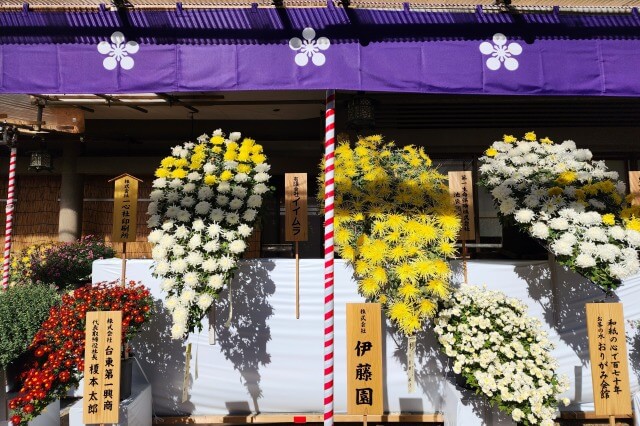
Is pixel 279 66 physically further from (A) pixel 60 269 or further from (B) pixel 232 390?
(A) pixel 60 269

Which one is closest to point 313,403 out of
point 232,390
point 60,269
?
point 232,390

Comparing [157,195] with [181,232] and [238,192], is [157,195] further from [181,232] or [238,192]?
[238,192]

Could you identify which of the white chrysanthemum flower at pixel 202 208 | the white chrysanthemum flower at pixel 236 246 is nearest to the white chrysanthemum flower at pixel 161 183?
the white chrysanthemum flower at pixel 202 208

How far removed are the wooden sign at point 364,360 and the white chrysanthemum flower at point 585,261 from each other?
1.67m

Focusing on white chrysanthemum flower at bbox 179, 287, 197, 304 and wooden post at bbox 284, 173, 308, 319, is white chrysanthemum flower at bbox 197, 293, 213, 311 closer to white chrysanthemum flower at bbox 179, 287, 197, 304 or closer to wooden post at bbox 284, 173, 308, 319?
white chrysanthemum flower at bbox 179, 287, 197, 304

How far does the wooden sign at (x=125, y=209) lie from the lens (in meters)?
3.60

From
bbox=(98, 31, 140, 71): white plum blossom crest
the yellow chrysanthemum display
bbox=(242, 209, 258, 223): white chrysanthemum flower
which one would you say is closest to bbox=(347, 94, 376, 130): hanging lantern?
the yellow chrysanthemum display

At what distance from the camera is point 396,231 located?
10.2 ft

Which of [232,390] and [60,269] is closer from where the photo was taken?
[232,390]

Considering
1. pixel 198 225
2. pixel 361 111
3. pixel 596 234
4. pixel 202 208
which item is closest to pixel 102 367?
pixel 198 225

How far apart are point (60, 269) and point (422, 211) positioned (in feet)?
17.3

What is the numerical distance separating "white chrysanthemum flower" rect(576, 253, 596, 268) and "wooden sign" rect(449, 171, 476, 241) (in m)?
0.87

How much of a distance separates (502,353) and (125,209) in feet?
11.8

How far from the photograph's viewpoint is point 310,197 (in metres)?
7.36
